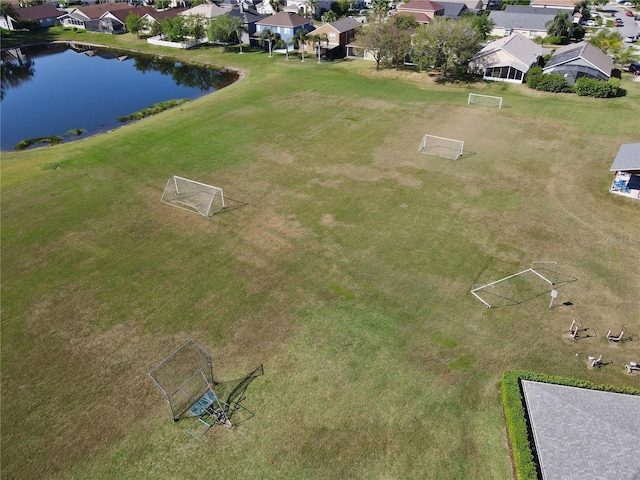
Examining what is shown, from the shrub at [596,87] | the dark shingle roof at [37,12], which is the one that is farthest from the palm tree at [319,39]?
the dark shingle roof at [37,12]

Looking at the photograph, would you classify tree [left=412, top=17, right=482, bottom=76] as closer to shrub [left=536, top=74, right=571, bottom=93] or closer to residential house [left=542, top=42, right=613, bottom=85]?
shrub [left=536, top=74, right=571, bottom=93]

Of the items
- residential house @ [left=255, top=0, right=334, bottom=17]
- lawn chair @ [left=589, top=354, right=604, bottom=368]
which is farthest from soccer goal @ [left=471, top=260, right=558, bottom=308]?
residential house @ [left=255, top=0, right=334, bottom=17]

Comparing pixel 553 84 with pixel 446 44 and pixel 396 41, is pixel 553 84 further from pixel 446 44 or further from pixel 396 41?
pixel 396 41

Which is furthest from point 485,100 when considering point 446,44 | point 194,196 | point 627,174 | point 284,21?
point 284,21

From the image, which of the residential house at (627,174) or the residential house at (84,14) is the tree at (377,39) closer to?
the residential house at (627,174)

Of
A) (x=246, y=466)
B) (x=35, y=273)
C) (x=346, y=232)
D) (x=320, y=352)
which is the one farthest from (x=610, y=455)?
(x=35, y=273)

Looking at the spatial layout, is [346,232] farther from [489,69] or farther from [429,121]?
[489,69]

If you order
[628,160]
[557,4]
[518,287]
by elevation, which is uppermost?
[557,4]
